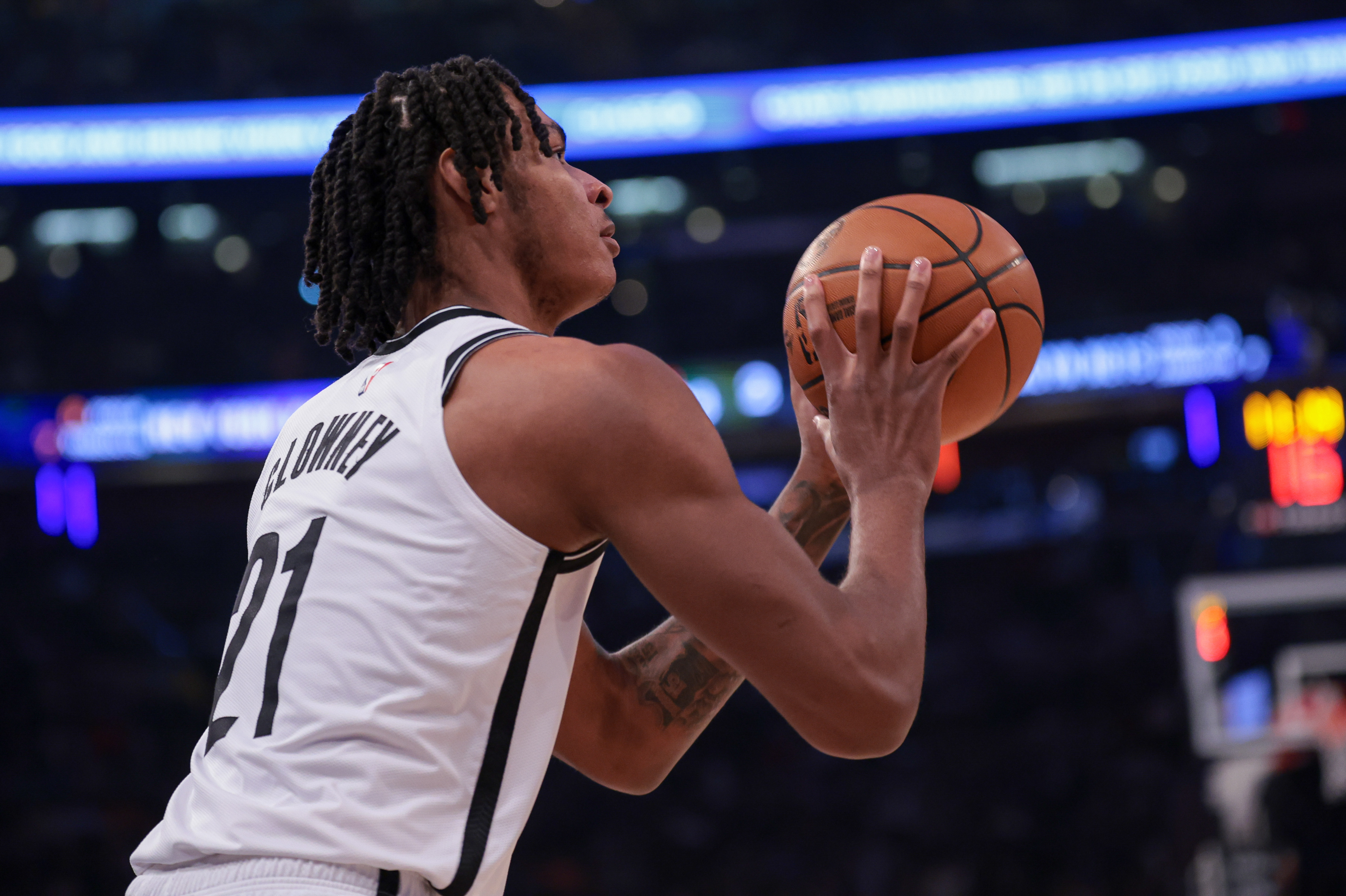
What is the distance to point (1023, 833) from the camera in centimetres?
1111

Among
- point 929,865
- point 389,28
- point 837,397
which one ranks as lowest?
point 929,865

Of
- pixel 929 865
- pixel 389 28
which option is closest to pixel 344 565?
pixel 929 865

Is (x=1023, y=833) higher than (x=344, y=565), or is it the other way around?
(x=344, y=565)

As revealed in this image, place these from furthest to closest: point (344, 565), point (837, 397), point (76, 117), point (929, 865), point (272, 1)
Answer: point (272, 1) < point (76, 117) < point (929, 865) < point (837, 397) < point (344, 565)

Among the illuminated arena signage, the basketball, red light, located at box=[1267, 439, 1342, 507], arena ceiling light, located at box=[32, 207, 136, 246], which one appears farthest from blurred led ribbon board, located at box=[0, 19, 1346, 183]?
the basketball

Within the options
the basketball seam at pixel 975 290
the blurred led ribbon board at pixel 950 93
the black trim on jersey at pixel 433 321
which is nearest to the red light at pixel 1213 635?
the blurred led ribbon board at pixel 950 93

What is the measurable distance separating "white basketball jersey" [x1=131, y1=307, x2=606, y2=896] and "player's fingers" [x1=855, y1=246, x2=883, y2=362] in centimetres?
47

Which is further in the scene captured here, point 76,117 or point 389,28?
point 389,28

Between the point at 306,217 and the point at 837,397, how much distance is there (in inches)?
537

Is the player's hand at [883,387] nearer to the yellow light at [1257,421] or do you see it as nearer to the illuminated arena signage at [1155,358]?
the yellow light at [1257,421]

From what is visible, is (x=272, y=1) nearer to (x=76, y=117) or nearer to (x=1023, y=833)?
(x=76, y=117)

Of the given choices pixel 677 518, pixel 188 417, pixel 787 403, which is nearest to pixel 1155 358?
pixel 787 403

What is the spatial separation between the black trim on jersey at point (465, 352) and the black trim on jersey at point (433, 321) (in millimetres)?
78

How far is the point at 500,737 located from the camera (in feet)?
4.75
